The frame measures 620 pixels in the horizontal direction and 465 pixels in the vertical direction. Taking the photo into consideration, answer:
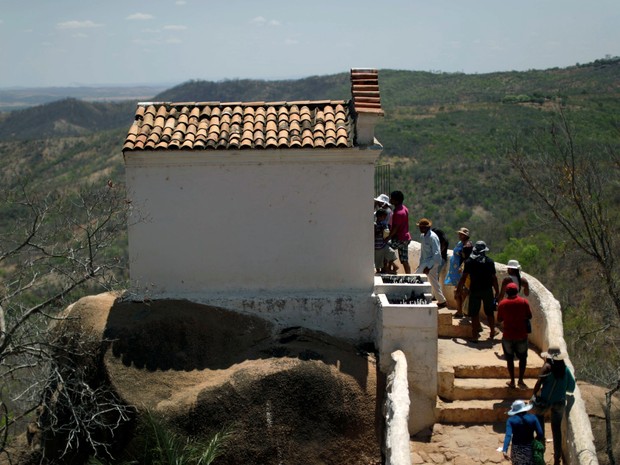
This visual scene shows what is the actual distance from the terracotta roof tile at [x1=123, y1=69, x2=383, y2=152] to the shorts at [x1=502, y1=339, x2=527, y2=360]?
3576 mm

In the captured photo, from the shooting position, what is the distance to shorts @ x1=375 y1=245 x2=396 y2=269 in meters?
12.8

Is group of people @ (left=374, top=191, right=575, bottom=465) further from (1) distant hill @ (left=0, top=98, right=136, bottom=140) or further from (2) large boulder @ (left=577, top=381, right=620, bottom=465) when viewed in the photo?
(1) distant hill @ (left=0, top=98, right=136, bottom=140)

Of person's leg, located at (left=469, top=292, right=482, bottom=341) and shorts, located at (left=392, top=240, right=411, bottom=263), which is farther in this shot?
shorts, located at (left=392, top=240, right=411, bottom=263)

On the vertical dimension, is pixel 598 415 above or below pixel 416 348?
below

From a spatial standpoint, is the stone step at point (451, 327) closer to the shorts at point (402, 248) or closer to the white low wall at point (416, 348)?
the shorts at point (402, 248)

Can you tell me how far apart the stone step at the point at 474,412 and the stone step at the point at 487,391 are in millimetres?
124

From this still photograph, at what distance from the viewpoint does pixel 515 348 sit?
1034 cm

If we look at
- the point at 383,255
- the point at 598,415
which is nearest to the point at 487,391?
the point at 383,255

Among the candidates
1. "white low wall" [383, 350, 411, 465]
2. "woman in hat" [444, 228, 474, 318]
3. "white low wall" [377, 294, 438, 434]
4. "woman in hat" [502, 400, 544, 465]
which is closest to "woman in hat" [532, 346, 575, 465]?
"woman in hat" [502, 400, 544, 465]

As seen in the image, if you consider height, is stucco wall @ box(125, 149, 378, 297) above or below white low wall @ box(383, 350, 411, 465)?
above

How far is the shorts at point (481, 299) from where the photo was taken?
1160 cm

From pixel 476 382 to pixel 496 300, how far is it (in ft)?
6.45

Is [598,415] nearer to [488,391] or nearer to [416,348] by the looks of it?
[488,391]

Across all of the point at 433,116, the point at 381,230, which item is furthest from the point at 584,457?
the point at 433,116
